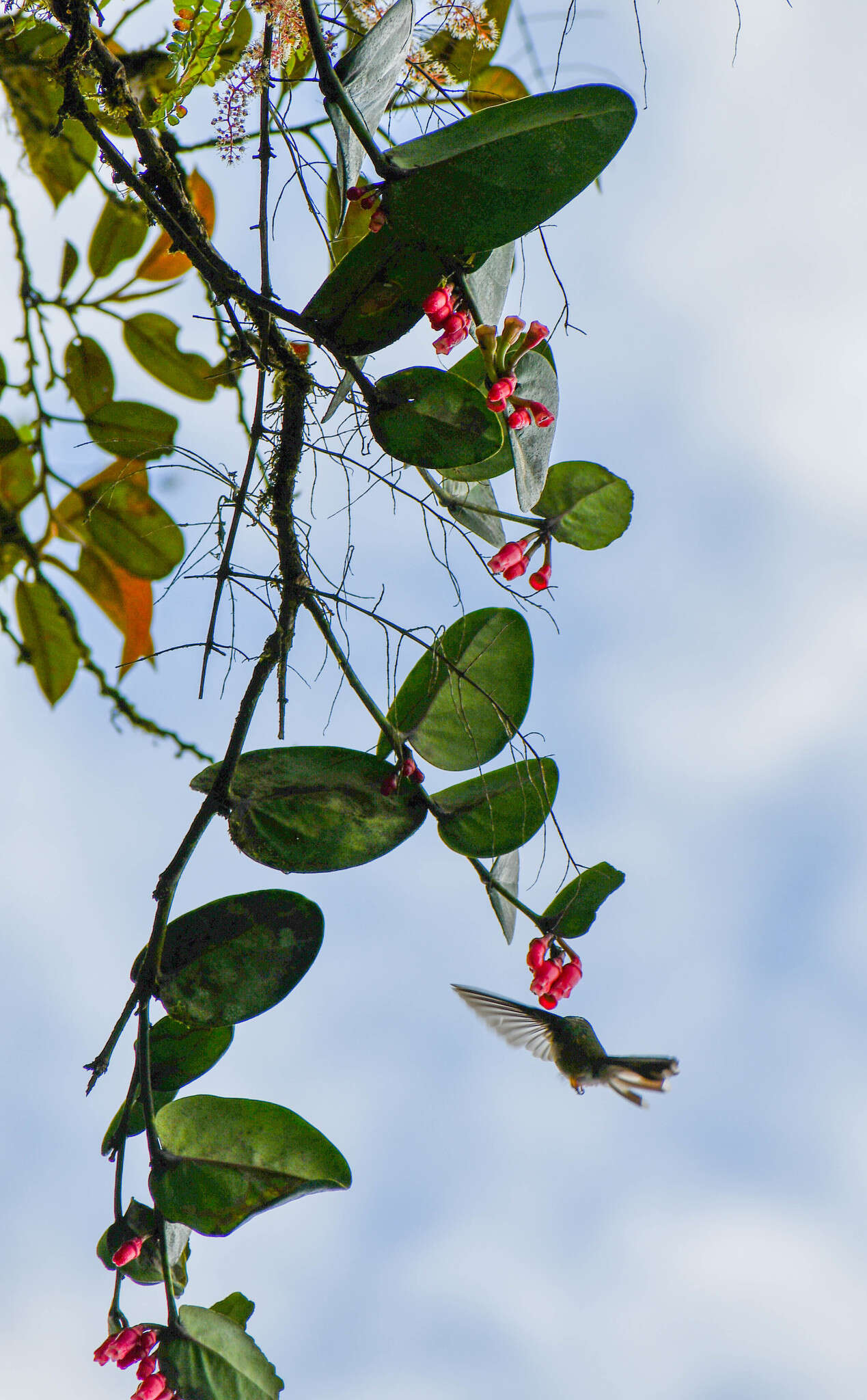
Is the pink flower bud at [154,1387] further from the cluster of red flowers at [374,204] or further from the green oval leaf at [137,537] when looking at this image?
the green oval leaf at [137,537]

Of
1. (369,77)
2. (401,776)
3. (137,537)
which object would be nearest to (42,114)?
(137,537)

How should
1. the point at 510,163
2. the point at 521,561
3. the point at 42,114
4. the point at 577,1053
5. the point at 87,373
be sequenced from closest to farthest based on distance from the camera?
the point at 510,163
the point at 521,561
the point at 577,1053
the point at 42,114
the point at 87,373

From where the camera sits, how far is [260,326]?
0.60 m

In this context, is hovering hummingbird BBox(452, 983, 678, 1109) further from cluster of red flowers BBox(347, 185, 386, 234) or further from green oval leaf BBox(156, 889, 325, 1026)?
cluster of red flowers BBox(347, 185, 386, 234)

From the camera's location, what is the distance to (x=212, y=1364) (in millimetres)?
574

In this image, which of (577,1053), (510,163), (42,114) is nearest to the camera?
(510,163)

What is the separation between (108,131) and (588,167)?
1.95 feet

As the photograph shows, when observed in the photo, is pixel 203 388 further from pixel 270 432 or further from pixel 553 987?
pixel 553 987

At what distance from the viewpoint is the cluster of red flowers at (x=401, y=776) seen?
604 mm

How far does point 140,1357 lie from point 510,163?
0.64m

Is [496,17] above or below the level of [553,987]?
above

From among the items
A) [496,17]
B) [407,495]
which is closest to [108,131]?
[496,17]

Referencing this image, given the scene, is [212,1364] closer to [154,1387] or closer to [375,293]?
[154,1387]

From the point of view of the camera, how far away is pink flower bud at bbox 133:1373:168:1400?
587mm
